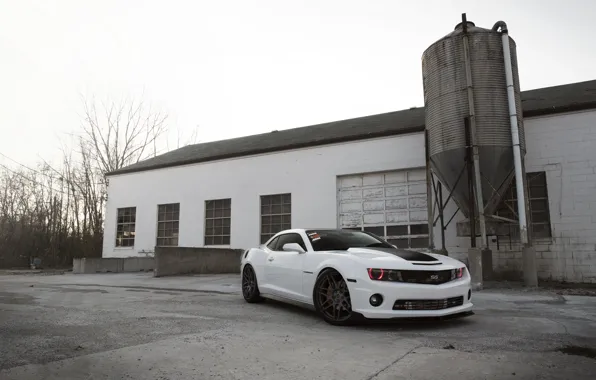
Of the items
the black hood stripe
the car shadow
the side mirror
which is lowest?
the car shadow

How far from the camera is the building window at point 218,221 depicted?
19.0 m

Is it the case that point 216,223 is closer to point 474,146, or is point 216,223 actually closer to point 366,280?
point 474,146

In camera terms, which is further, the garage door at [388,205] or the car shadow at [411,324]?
the garage door at [388,205]

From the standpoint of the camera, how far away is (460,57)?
11.6 metres

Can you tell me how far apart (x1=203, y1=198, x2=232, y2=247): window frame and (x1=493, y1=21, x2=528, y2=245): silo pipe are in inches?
457

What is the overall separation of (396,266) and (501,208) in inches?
375

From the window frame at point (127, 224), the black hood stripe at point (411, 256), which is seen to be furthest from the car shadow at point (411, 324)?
the window frame at point (127, 224)

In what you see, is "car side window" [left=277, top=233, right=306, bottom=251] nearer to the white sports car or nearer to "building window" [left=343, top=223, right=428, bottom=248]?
the white sports car

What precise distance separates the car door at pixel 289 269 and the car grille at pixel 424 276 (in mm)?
1654

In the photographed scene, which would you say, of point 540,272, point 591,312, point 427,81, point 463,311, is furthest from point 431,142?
point 463,311

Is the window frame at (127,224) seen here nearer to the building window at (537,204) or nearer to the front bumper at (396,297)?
the building window at (537,204)

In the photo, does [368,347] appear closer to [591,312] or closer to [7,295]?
[591,312]

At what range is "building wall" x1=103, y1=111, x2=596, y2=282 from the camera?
12.5 meters

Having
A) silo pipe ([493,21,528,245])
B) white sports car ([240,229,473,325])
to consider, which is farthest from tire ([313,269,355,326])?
silo pipe ([493,21,528,245])
